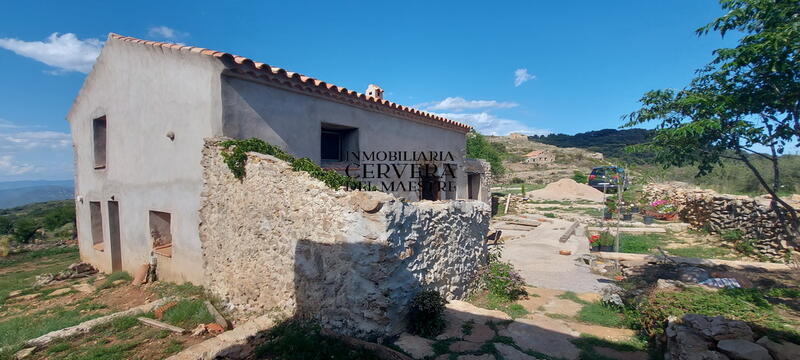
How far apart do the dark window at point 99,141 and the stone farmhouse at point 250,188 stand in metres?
0.03

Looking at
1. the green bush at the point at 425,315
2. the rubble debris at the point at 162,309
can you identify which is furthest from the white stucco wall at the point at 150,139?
the green bush at the point at 425,315

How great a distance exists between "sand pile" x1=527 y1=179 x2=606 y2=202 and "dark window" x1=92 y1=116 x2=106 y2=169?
2662 centimetres

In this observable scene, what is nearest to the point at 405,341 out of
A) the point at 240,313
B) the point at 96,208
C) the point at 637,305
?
the point at 240,313

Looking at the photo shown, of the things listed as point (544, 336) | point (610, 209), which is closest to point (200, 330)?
point (544, 336)

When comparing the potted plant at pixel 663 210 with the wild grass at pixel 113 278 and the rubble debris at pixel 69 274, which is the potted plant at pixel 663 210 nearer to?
the wild grass at pixel 113 278

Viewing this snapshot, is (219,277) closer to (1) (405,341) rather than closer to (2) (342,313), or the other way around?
(2) (342,313)

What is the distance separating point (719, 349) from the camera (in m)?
3.64

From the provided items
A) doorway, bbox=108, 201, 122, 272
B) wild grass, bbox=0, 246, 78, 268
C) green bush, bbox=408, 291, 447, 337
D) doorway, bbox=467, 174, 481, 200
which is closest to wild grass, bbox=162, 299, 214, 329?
green bush, bbox=408, 291, 447, 337

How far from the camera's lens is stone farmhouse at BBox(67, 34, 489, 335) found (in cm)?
468

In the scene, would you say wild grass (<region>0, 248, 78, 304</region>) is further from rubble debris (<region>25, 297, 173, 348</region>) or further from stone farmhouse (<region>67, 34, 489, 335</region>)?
rubble debris (<region>25, 297, 173, 348</region>)

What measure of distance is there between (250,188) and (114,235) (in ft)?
22.1

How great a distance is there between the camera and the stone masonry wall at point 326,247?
439 cm

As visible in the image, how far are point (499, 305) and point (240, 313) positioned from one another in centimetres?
485

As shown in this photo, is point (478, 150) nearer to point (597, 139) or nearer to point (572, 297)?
point (572, 297)
